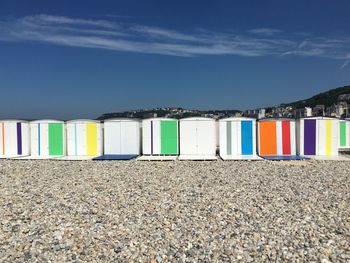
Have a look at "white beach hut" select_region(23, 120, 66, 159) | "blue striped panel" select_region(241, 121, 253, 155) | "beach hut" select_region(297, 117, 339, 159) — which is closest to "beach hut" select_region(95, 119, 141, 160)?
"white beach hut" select_region(23, 120, 66, 159)

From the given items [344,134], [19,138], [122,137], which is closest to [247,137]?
[122,137]

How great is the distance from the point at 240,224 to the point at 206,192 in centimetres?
257

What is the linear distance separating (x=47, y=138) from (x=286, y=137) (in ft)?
38.3

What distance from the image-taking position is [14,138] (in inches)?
693

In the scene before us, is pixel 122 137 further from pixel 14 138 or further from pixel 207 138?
pixel 14 138

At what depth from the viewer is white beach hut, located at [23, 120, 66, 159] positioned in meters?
17.3

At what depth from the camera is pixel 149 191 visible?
8.74 m

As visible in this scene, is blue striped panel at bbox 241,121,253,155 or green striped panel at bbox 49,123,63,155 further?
green striped panel at bbox 49,123,63,155

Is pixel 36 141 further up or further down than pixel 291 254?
further up

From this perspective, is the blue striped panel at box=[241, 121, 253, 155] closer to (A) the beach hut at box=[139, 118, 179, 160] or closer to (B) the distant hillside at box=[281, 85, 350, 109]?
(A) the beach hut at box=[139, 118, 179, 160]

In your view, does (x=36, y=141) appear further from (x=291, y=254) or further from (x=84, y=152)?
(x=291, y=254)

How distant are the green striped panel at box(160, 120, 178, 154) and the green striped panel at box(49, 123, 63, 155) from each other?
5.05 metres

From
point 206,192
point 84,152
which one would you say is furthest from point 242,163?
point 84,152

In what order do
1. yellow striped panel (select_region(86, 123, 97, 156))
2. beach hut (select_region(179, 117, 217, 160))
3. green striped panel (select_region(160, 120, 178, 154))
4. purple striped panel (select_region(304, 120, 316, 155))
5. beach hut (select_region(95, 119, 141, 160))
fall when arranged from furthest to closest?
yellow striped panel (select_region(86, 123, 97, 156)) < beach hut (select_region(95, 119, 141, 160)) < green striped panel (select_region(160, 120, 178, 154)) < beach hut (select_region(179, 117, 217, 160)) < purple striped panel (select_region(304, 120, 316, 155))
